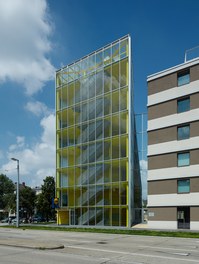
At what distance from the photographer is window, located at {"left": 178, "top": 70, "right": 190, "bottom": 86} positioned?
3772cm

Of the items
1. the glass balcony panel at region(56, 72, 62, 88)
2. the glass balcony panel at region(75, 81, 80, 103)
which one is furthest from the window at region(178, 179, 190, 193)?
the glass balcony panel at region(56, 72, 62, 88)

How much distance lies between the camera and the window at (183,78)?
37.7m

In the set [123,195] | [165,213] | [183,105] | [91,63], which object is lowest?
[165,213]

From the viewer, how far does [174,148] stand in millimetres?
37250

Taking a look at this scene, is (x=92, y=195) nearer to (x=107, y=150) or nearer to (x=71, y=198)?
(x=71, y=198)

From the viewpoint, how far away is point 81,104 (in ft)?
157

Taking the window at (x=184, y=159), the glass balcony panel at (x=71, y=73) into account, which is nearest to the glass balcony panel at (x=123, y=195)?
the window at (x=184, y=159)

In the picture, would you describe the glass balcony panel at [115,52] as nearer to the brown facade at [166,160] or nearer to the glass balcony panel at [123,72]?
the glass balcony panel at [123,72]

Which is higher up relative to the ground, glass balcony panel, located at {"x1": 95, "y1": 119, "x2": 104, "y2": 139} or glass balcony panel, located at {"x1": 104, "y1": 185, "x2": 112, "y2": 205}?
glass balcony panel, located at {"x1": 95, "y1": 119, "x2": 104, "y2": 139}

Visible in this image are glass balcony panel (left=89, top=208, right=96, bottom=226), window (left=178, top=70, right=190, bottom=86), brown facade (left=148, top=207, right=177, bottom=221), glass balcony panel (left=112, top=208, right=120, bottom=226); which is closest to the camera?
brown facade (left=148, top=207, right=177, bottom=221)

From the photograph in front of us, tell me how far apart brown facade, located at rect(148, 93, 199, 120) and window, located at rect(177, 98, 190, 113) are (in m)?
0.42

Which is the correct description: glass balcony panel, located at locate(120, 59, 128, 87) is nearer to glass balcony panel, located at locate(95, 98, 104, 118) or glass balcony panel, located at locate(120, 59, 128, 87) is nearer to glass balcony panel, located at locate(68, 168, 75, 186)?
glass balcony panel, located at locate(95, 98, 104, 118)

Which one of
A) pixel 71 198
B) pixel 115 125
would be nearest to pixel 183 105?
pixel 115 125

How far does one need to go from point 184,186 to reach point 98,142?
1293 cm
